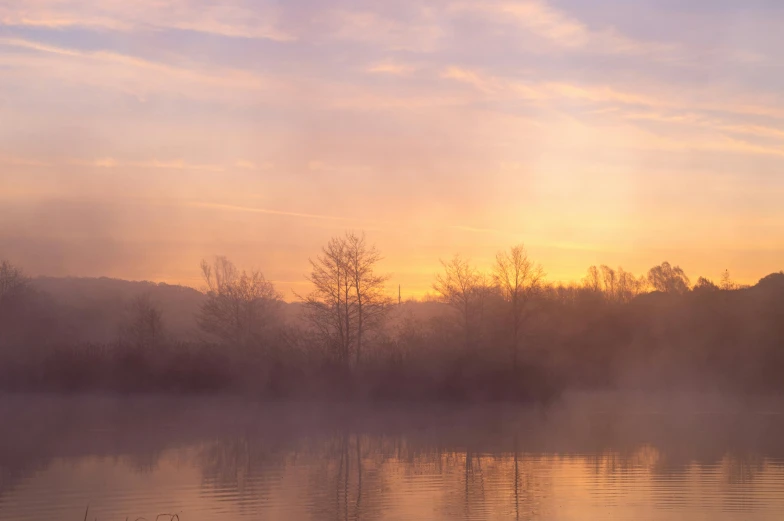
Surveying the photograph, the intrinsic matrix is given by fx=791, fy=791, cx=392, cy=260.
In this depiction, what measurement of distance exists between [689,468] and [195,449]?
14630 mm

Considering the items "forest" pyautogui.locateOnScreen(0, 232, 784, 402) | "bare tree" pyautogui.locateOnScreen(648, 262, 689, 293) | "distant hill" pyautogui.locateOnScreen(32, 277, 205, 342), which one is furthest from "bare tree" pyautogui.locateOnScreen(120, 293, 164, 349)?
"bare tree" pyautogui.locateOnScreen(648, 262, 689, 293)

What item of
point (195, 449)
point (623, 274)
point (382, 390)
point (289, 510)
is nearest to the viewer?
point (289, 510)

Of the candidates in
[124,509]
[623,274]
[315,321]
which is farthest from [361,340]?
[623,274]

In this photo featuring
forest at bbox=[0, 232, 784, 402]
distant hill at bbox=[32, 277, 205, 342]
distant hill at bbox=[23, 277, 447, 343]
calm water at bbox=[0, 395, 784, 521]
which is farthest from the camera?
distant hill at bbox=[32, 277, 205, 342]

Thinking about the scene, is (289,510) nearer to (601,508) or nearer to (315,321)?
(601,508)

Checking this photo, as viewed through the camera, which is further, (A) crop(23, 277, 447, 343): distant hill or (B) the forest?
(A) crop(23, 277, 447, 343): distant hill

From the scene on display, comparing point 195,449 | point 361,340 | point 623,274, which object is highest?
point 623,274

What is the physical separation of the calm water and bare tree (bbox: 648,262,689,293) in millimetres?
53204

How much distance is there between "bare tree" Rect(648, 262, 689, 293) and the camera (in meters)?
89.1

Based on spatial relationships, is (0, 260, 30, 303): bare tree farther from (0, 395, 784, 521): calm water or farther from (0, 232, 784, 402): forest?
(0, 395, 784, 521): calm water

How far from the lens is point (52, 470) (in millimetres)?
20141

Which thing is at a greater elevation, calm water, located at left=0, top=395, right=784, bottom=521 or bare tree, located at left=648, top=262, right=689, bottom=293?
bare tree, located at left=648, top=262, right=689, bottom=293

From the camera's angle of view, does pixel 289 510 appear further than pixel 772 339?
No

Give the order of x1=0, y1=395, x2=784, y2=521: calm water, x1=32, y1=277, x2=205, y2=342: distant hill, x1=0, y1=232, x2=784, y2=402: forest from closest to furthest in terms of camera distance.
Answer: x1=0, y1=395, x2=784, y2=521: calm water → x1=0, y1=232, x2=784, y2=402: forest → x1=32, y1=277, x2=205, y2=342: distant hill
